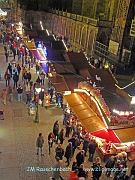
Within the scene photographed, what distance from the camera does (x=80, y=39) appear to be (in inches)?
1476

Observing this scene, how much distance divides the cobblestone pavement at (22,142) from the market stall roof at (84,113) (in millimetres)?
1537

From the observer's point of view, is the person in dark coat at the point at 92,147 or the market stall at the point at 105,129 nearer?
the person in dark coat at the point at 92,147

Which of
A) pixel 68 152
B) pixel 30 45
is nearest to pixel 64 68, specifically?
pixel 30 45

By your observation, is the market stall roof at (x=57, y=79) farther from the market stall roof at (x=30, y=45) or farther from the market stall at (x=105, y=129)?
the market stall roof at (x=30, y=45)

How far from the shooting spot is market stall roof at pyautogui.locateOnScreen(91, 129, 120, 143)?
16250 mm

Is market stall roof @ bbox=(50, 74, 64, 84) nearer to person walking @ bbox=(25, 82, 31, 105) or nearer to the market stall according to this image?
person walking @ bbox=(25, 82, 31, 105)

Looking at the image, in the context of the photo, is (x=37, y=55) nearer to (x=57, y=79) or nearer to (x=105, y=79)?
(x=57, y=79)

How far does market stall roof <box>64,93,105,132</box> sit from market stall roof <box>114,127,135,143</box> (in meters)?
0.82

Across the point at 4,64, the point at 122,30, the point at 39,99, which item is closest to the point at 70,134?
the point at 39,99

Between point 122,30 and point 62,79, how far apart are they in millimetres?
9051

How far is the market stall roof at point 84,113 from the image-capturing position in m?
17.0

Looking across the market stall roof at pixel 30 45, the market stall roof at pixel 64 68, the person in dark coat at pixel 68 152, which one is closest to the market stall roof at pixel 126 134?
the person in dark coat at pixel 68 152

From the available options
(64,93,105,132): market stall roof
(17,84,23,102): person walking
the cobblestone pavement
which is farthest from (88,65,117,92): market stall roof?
(17,84,23,102): person walking

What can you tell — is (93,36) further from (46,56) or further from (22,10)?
(22,10)
